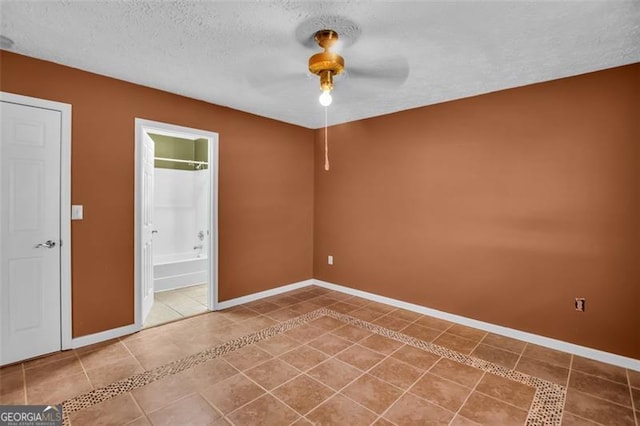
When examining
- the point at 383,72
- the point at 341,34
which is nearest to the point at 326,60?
the point at 341,34

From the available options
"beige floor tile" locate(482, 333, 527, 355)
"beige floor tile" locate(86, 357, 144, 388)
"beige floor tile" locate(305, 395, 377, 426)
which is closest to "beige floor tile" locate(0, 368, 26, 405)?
"beige floor tile" locate(86, 357, 144, 388)

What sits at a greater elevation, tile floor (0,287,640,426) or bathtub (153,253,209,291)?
bathtub (153,253,209,291)

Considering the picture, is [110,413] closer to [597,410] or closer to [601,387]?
[597,410]

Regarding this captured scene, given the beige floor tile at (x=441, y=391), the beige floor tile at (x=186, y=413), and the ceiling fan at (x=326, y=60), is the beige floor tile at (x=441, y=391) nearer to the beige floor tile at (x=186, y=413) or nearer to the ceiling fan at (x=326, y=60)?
the beige floor tile at (x=186, y=413)

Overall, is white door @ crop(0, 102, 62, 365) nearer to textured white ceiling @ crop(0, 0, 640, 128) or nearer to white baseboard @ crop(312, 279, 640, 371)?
textured white ceiling @ crop(0, 0, 640, 128)

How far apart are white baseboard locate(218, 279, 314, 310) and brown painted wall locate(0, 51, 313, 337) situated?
0.24 ft

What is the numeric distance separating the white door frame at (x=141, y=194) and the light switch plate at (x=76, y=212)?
457 millimetres

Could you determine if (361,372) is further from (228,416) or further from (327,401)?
(228,416)

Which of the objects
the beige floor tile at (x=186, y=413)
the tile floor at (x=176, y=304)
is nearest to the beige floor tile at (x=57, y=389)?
the beige floor tile at (x=186, y=413)

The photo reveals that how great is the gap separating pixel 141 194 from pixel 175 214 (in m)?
2.50

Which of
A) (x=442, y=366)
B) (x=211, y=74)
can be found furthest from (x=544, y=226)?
(x=211, y=74)

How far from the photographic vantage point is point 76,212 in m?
2.79

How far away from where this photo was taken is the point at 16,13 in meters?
1.96

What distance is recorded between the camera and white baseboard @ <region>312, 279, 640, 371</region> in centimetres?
262
